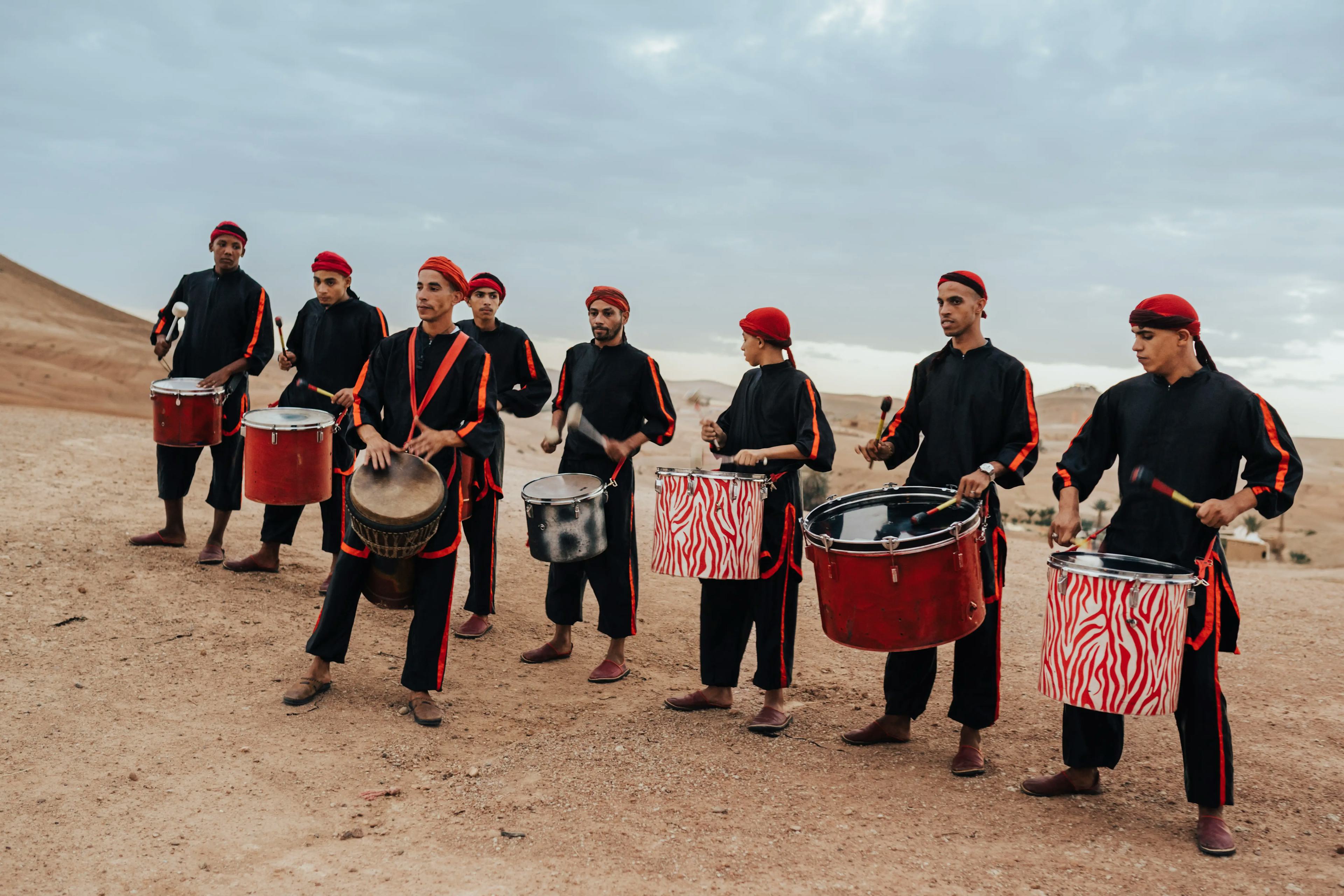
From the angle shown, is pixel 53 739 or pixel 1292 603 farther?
pixel 1292 603

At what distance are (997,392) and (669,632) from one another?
348cm

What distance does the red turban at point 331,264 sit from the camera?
21.7 ft

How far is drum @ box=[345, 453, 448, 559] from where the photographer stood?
4.54m

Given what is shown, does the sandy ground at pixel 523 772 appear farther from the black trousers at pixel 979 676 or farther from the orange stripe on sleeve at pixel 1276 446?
the orange stripe on sleeve at pixel 1276 446

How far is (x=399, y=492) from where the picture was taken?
4609mm

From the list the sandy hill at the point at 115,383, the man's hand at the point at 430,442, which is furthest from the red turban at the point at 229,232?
the sandy hill at the point at 115,383

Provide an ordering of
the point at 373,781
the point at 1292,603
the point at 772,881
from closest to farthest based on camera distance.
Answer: the point at 772,881, the point at 373,781, the point at 1292,603

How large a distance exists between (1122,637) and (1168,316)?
128cm

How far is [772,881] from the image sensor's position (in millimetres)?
3367

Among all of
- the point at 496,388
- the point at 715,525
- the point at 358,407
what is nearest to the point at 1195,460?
the point at 715,525

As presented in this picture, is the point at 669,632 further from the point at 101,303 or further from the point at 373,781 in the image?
the point at 101,303

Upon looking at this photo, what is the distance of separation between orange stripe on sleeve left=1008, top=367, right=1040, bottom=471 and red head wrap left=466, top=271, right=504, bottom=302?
11.5 ft

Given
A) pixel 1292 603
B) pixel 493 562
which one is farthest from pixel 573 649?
pixel 1292 603

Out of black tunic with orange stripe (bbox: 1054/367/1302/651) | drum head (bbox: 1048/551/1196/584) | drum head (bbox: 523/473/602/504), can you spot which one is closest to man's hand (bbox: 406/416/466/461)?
drum head (bbox: 523/473/602/504)
